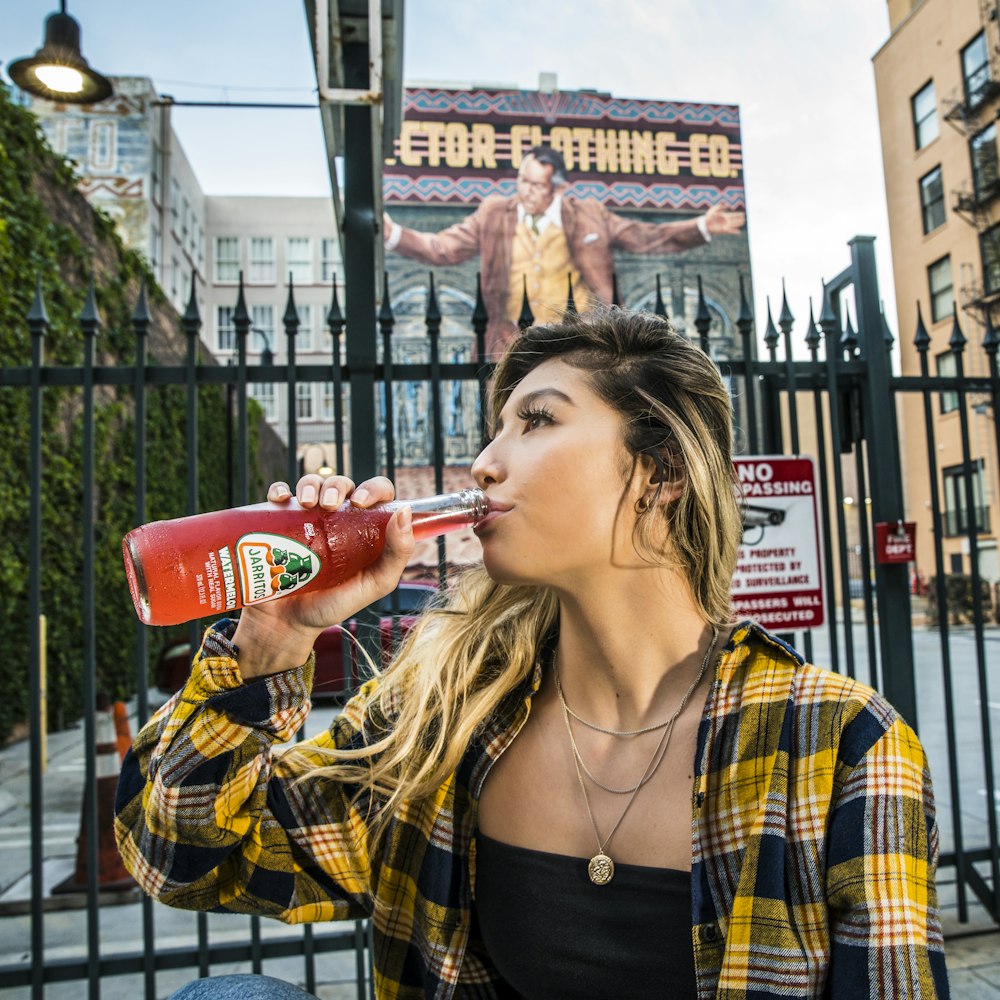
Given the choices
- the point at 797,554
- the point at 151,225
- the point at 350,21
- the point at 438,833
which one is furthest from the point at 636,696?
the point at 151,225

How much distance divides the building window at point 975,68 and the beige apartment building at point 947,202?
3 centimetres

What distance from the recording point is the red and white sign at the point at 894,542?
11.1 feet

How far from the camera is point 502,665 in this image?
66.2 inches

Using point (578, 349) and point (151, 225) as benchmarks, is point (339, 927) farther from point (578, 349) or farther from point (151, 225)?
point (151, 225)

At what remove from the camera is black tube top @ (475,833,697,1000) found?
1.24 m

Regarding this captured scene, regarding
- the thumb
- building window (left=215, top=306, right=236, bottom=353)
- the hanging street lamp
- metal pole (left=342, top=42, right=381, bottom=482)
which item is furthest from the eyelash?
building window (left=215, top=306, right=236, bottom=353)

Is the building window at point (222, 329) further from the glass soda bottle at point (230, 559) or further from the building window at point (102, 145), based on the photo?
the glass soda bottle at point (230, 559)

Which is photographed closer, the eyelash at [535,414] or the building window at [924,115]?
Result: the eyelash at [535,414]

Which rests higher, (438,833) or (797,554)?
(797,554)

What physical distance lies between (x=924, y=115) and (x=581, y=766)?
26.5 meters

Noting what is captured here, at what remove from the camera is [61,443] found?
25.7ft

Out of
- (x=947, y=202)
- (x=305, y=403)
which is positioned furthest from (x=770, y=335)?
(x=305, y=403)

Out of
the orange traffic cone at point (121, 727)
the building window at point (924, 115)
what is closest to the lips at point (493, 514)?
the orange traffic cone at point (121, 727)

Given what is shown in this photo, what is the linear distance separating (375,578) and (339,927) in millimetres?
2971
